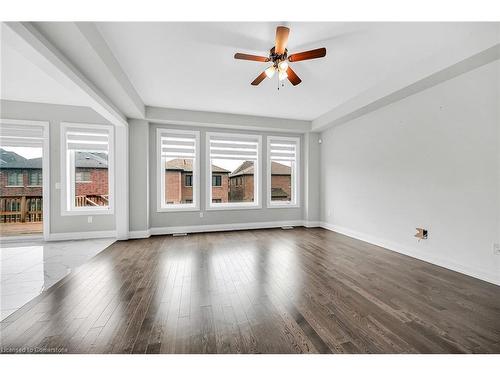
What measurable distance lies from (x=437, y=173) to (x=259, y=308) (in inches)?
126

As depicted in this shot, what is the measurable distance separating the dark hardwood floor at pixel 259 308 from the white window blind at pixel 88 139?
2630mm

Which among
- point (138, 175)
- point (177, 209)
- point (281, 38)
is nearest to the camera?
point (281, 38)

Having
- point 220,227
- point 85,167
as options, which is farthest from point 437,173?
point 85,167

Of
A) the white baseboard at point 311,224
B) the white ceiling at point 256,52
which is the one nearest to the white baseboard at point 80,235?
the white ceiling at point 256,52

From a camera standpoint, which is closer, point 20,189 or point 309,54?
point 309,54

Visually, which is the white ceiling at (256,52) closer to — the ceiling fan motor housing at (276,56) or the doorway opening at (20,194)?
the ceiling fan motor housing at (276,56)

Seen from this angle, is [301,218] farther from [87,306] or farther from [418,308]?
[87,306]

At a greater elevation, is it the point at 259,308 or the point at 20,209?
the point at 20,209

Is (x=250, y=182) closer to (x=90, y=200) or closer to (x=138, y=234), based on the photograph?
(x=138, y=234)

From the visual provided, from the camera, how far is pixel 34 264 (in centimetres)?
326

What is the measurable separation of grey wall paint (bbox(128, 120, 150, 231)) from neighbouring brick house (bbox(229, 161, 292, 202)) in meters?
2.03

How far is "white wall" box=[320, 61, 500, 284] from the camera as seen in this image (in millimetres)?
2729

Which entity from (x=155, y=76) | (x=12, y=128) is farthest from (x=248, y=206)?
(x=12, y=128)
